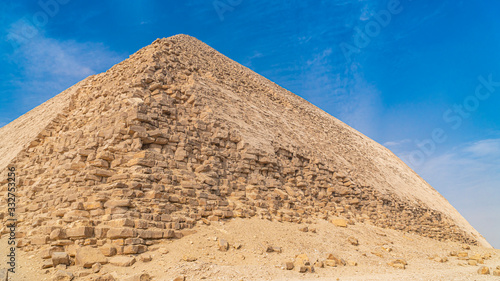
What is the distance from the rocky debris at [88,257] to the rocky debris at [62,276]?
356 millimetres

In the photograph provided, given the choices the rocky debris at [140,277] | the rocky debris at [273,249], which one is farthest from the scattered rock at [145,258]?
the rocky debris at [273,249]

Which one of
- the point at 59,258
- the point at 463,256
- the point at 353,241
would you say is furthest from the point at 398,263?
the point at 59,258

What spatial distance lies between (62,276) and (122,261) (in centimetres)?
108

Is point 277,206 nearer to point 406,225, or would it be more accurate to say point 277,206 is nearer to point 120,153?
point 120,153

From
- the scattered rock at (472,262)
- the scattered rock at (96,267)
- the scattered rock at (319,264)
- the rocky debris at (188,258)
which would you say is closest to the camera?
the scattered rock at (96,267)

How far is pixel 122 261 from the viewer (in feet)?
22.3

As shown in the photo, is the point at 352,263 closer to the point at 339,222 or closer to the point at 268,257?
the point at 268,257

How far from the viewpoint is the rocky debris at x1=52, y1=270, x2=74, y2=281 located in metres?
6.21

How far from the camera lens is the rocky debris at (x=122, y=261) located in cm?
676

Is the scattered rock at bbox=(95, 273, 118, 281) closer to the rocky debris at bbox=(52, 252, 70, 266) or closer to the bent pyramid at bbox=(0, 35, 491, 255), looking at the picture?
the bent pyramid at bbox=(0, 35, 491, 255)

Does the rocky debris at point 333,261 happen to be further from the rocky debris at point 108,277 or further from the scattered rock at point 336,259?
the rocky debris at point 108,277

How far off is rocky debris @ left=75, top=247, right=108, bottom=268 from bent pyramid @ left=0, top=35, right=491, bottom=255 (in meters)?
0.36

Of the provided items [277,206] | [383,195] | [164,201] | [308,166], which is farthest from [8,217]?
[383,195]

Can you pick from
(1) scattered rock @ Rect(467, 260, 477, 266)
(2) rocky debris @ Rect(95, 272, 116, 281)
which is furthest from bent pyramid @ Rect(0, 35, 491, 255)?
(1) scattered rock @ Rect(467, 260, 477, 266)
